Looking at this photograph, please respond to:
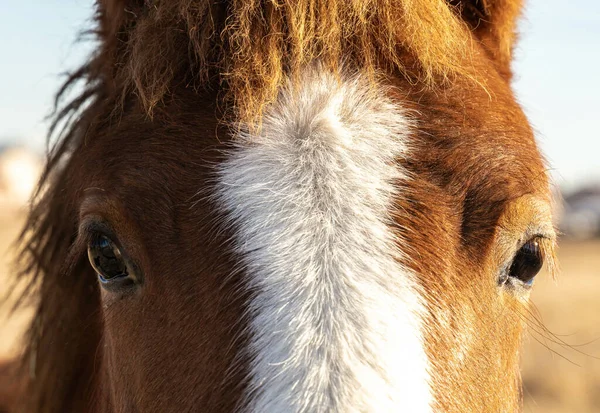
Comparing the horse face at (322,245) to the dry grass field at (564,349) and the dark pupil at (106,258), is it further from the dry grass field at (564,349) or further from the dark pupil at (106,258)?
the dry grass field at (564,349)

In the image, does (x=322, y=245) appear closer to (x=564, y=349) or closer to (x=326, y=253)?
(x=326, y=253)

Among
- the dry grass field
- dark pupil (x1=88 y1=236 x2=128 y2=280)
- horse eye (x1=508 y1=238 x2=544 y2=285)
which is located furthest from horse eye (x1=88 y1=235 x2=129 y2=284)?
the dry grass field

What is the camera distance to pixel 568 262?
74.7 ft

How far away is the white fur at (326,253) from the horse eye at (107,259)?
43 centimetres

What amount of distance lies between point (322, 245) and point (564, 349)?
456 inches

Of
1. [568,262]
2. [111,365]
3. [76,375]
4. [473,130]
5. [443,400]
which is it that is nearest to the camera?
[443,400]

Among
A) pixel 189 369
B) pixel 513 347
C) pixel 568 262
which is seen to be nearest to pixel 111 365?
pixel 189 369

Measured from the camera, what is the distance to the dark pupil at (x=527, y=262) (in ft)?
6.43

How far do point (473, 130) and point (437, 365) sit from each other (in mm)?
691

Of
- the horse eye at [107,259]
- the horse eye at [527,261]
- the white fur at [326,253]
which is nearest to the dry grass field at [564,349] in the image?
the horse eye at [527,261]

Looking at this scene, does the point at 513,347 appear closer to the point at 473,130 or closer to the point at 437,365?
the point at 437,365

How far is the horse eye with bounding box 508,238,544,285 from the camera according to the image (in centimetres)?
196

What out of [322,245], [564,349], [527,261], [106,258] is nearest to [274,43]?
[322,245]

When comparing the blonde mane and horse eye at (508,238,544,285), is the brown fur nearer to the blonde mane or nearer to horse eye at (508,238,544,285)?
the blonde mane
